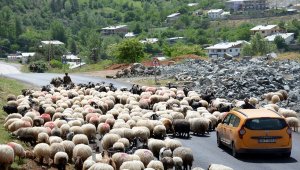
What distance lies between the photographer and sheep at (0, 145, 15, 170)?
17.8 metres

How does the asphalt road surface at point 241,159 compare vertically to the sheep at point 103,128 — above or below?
below

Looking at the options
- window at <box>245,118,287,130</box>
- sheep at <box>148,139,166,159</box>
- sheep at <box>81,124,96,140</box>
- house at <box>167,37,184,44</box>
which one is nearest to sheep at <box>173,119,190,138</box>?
sheep at <box>81,124,96,140</box>

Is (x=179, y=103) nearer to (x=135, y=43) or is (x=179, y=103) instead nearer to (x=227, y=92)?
(x=227, y=92)

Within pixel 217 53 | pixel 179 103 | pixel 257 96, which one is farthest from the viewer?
pixel 217 53

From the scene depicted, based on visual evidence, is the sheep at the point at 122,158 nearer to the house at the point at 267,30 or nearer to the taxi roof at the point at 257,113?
the taxi roof at the point at 257,113

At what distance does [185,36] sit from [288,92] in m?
147

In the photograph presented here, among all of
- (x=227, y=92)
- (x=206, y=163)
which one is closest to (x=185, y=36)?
(x=227, y=92)

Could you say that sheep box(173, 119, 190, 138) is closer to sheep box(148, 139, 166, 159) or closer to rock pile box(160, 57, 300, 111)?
sheep box(148, 139, 166, 159)

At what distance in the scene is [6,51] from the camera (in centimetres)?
16588

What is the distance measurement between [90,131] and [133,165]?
791cm

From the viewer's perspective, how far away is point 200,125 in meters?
26.4

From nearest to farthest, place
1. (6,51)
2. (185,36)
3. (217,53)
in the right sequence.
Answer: (217,53)
(6,51)
(185,36)

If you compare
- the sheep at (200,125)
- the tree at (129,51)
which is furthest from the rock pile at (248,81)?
the tree at (129,51)

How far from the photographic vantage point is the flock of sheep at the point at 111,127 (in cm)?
1858
